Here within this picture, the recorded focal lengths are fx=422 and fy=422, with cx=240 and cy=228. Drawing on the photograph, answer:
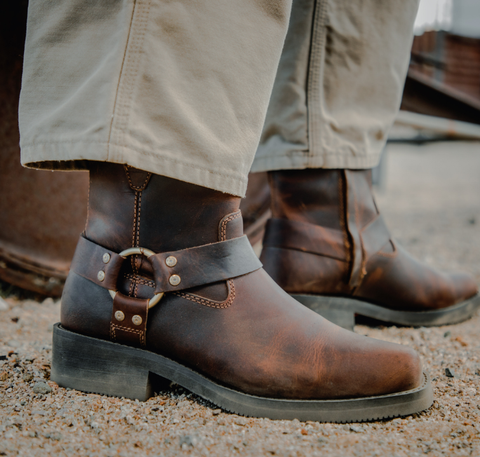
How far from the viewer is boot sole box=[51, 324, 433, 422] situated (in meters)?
0.63

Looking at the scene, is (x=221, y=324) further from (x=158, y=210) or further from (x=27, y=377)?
(x=27, y=377)

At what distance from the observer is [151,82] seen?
549 mm

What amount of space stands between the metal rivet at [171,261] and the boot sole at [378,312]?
420 mm

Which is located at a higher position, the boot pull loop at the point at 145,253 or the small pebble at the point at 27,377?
Answer: the boot pull loop at the point at 145,253

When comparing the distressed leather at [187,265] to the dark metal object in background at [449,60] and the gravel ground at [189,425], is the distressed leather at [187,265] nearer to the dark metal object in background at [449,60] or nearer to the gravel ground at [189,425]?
the gravel ground at [189,425]

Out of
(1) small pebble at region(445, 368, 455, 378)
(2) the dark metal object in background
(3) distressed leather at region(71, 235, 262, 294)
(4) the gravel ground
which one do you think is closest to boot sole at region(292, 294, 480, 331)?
(4) the gravel ground

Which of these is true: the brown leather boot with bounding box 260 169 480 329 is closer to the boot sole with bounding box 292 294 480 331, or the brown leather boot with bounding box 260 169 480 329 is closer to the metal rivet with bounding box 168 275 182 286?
the boot sole with bounding box 292 294 480 331

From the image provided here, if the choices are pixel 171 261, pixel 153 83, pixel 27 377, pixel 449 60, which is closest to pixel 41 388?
pixel 27 377

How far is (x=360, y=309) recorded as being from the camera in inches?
39.8

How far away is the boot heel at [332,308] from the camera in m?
0.98

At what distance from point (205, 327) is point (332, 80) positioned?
61 centimetres

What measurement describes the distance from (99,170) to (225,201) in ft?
0.69

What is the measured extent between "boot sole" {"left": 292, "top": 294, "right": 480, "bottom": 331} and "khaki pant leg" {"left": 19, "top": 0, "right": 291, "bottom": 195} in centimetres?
46

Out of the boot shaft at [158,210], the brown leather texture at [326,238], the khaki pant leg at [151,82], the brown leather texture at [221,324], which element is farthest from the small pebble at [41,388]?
the brown leather texture at [326,238]
